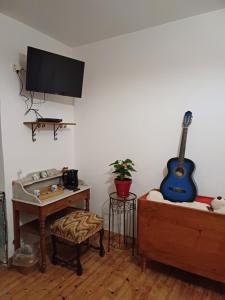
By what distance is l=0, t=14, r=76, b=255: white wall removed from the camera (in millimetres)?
2164

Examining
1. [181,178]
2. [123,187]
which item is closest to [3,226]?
[123,187]

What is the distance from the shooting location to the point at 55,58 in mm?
2314

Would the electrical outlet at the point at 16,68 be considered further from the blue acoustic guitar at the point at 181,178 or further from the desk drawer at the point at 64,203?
the blue acoustic guitar at the point at 181,178

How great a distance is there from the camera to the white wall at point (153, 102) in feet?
7.03

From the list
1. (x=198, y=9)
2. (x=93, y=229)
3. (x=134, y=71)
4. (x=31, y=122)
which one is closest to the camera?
(x=198, y=9)

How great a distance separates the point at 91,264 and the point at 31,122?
1.57 metres

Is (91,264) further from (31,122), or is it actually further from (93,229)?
(31,122)

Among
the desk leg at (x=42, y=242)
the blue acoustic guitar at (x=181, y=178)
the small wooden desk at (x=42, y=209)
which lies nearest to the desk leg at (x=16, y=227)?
the small wooden desk at (x=42, y=209)

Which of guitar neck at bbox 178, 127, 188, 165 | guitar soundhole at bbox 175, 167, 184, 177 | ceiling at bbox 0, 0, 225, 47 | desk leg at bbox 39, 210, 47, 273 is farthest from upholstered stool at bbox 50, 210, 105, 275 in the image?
ceiling at bbox 0, 0, 225, 47

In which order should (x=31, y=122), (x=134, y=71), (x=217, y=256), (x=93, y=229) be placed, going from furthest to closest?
(x=134, y=71)
(x=31, y=122)
(x=93, y=229)
(x=217, y=256)

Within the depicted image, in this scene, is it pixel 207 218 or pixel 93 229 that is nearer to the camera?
pixel 207 218

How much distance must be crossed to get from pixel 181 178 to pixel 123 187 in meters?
0.61

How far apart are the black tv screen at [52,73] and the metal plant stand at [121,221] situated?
135 cm


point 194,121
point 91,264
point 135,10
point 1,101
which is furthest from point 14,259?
point 135,10
